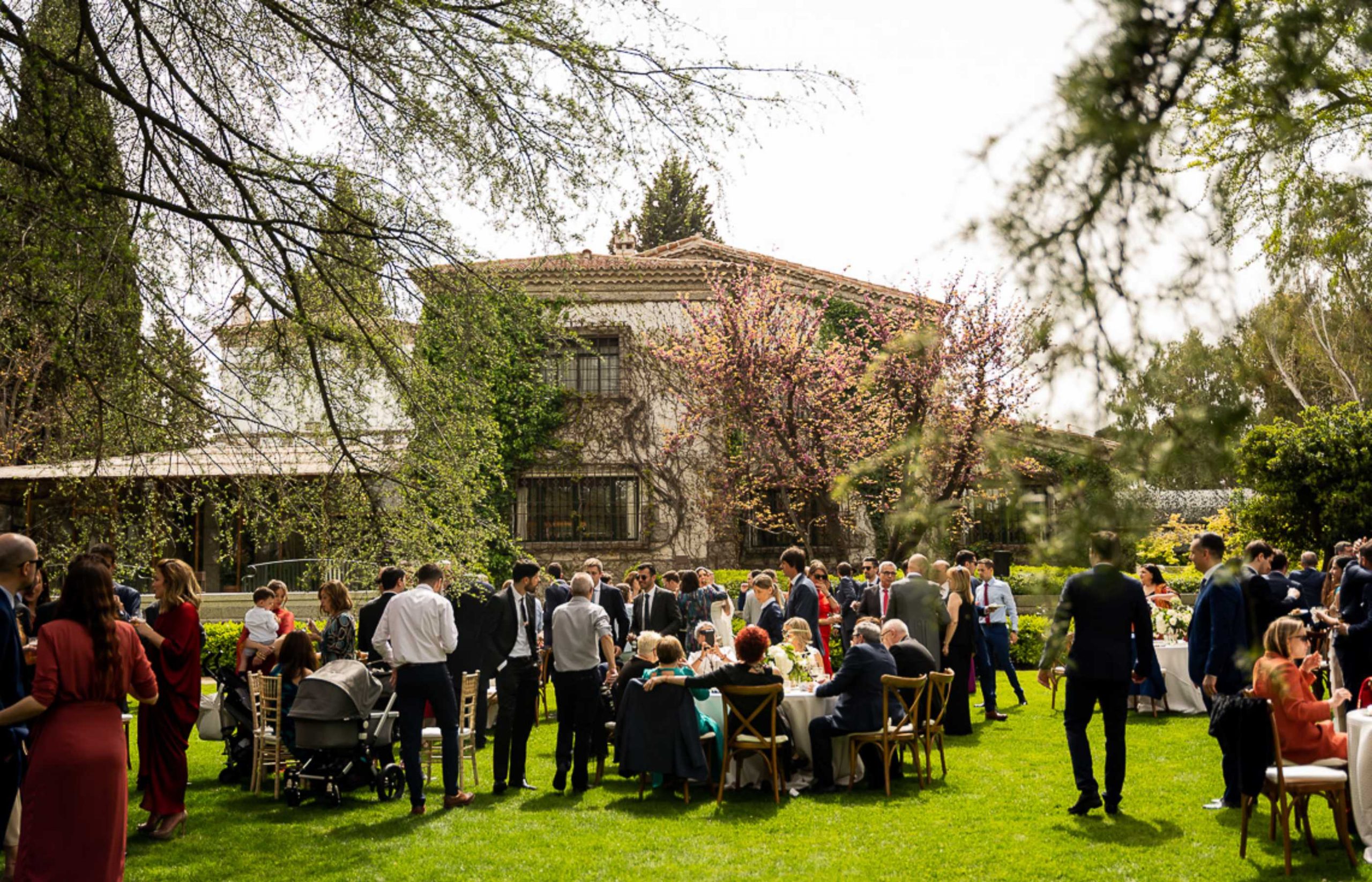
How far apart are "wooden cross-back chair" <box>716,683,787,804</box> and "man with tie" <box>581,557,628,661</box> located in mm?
3066

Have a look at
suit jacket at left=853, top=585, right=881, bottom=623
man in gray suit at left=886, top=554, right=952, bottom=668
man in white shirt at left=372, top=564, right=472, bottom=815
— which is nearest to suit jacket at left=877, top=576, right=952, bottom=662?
man in gray suit at left=886, top=554, right=952, bottom=668

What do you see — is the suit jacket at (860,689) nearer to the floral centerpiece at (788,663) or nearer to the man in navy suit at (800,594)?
the floral centerpiece at (788,663)

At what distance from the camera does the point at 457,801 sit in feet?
30.5


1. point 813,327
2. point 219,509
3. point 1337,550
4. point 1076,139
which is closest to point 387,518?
point 219,509

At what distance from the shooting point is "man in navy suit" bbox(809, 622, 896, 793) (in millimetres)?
9477

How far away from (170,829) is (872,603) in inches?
310

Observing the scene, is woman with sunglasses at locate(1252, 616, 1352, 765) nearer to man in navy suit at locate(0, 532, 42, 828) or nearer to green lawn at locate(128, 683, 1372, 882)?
green lawn at locate(128, 683, 1372, 882)

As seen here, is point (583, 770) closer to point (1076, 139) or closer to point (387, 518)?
point (387, 518)

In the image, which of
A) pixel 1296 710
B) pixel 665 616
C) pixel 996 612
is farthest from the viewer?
pixel 996 612

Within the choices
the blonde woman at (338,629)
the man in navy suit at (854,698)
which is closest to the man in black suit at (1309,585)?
the man in navy suit at (854,698)

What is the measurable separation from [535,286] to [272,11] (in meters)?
2.88

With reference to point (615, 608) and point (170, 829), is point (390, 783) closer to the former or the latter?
point (170, 829)

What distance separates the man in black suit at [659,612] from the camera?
1310cm

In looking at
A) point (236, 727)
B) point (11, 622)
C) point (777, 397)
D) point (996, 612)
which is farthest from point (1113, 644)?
point (777, 397)
